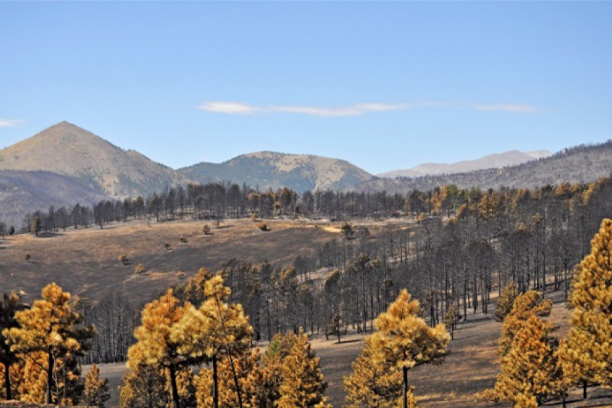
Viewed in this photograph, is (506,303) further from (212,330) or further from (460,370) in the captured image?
(212,330)

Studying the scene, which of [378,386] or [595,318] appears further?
[378,386]

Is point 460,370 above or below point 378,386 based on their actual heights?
below

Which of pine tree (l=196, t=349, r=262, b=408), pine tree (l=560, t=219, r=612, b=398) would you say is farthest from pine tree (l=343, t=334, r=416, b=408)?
pine tree (l=560, t=219, r=612, b=398)

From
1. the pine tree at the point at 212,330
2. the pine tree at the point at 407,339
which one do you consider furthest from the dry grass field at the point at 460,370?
the pine tree at the point at 212,330

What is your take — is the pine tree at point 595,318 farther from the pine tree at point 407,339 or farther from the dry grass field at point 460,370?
the pine tree at point 407,339

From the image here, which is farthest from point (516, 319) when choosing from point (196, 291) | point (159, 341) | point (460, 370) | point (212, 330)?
point (196, 291)

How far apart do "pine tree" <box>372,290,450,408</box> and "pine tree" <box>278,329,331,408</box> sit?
1369 centimetres

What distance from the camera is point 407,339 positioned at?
3456 cm

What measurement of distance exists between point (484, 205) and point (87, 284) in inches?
5109

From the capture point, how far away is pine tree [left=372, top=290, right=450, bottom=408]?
34625 mm

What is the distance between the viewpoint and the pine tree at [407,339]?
3462 cm

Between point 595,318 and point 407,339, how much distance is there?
473 inches

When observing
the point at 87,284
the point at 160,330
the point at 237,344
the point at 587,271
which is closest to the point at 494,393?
the point at 587,271

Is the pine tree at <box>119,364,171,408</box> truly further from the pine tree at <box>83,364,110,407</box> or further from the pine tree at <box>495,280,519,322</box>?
the pine tree at <box>495,280,519,322</box>
